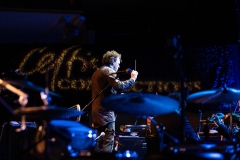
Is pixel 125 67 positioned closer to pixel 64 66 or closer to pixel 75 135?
pixel 64 66

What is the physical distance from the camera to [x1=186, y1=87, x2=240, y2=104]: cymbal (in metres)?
4.47

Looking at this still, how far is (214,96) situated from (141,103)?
2.95 ft

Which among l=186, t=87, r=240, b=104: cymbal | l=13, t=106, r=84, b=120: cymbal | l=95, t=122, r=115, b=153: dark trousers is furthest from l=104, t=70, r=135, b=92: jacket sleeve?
l=13, t=106, r=84, b=120: cymbal

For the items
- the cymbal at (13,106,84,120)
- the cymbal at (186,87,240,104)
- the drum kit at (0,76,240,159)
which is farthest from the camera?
the cymbal at (186,87,240,104)

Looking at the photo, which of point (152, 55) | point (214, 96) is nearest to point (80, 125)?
point (214, 96)

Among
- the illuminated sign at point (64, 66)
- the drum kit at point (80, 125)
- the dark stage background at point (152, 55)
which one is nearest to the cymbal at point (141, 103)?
the drum kit at point (80, 125)

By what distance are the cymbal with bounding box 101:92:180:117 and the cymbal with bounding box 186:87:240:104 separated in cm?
35

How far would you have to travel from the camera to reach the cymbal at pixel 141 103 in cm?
411

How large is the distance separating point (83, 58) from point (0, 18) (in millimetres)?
2366

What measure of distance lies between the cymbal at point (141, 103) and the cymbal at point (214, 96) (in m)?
0.35

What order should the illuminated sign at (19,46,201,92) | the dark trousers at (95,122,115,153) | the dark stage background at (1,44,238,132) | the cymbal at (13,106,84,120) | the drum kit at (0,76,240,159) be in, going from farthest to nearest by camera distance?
the illuminated sign at (19,46,201,92) → the dark stage background at (1,44,238,132) → the dark trousers at (95,122,115,153) → the drum kit at (0,76,240,159) → the cymbal at (13,106,84,120)

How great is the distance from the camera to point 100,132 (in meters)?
6.20

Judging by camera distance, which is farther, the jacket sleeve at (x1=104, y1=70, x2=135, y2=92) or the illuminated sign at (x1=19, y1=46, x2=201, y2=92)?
the illuminated sign at (x1=19, y1=46, x2=201, y2=92)

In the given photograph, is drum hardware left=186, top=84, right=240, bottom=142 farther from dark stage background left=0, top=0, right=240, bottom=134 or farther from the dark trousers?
dark stage background left=0, top=0, right=240, bottom=134
